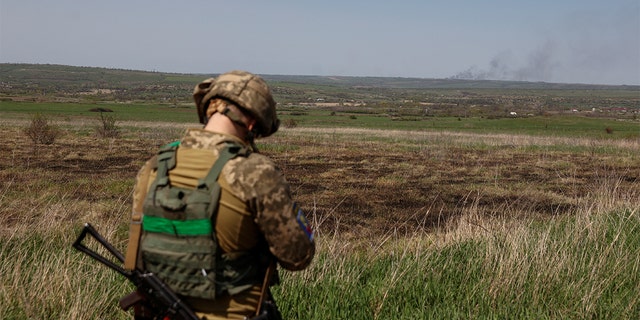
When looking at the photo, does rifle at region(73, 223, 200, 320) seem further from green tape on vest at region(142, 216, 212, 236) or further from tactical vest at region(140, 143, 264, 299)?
green tape on vest at region(142, 216, 212, 236)

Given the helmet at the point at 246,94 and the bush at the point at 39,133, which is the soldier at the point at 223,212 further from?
the bush at the point at 39,133

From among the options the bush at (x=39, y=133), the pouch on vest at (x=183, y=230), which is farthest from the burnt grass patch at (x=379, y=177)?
the pouch on vest at (x=183, y=230)

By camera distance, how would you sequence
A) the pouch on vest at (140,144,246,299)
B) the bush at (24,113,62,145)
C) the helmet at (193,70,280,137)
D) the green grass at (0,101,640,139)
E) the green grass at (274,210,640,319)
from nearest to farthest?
the pouch on vest at (140,144,246,299)
the helmet at (193,70,280,137)
the green grass at (274,210,640,319)
the bush at (24,113,62,145)
the green grass at (0,101,640,139)

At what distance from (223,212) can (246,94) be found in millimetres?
553

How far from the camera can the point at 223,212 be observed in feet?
8.43

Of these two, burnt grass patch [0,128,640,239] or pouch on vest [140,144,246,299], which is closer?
pouch on vest [140,144,246,299]

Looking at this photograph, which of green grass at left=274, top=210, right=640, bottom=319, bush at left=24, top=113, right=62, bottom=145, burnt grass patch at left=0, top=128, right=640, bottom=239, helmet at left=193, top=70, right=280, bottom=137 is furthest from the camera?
bush at left=24, top=113, right=62, bottom=145

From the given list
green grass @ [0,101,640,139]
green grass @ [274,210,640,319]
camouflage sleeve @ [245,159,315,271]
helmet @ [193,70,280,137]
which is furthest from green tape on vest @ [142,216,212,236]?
green grass @ [0,101,640,139]

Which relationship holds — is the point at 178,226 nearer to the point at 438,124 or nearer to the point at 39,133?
the point at 39,133

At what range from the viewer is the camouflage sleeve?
8.39 ft

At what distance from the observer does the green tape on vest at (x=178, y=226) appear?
2.56 m

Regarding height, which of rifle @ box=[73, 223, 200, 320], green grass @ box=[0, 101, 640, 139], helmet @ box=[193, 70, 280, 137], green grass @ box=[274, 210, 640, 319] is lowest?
green grass @ box=[0, 101, 640, 139]

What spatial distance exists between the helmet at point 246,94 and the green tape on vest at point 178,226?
1.81ft

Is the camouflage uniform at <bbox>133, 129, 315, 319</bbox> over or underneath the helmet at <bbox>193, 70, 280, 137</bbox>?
underneath
